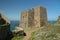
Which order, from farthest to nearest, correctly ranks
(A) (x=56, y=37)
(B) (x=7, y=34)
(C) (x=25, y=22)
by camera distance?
(C) (x=25, y=22)
(B) (x=7, y=34)
(A) (x=56, y=37)

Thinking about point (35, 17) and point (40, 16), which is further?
point (35, 17)

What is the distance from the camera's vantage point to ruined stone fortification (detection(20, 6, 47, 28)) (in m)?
27.7

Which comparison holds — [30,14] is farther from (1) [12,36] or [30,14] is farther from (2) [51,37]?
(2) [51,37]

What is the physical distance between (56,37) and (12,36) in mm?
10678

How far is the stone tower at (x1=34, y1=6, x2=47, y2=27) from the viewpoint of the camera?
27578 mm

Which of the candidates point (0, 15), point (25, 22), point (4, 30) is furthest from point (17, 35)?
point (25, 22)

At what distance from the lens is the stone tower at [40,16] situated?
27.6 m

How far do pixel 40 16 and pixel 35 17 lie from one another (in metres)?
1.66

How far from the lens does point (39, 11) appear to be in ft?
90.5

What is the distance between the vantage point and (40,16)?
27562 mm

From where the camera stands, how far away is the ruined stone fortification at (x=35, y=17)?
27663mm

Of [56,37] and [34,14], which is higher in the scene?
[34,14]

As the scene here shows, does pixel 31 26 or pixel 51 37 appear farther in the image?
pixel 31 26

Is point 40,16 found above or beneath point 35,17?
above
